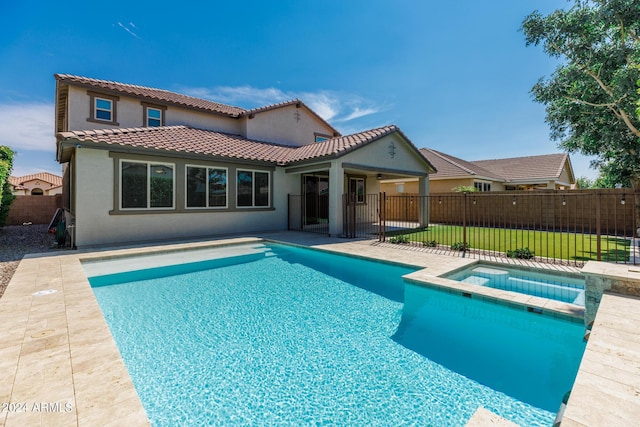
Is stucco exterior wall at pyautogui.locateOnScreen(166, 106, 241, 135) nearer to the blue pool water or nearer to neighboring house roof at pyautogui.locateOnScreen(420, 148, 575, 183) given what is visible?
the blue pool water

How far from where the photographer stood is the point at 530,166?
1173 inches

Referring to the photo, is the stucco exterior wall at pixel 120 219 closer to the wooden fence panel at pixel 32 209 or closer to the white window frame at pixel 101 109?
the white window frame at pixel 101 109

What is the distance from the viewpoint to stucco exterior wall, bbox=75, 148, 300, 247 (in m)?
10.7

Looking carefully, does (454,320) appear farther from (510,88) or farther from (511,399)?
(510,88)

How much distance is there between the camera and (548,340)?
4.48 meters

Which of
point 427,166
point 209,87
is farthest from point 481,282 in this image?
point 209,87

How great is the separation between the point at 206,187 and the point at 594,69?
16873 millimetres

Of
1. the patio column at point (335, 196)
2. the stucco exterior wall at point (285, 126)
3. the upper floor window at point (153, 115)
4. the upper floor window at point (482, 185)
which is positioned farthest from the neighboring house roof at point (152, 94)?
the upper floor window at point (482, 185)

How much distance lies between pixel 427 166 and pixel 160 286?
16.2m

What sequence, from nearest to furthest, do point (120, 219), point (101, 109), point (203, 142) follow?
point (120, 219)
point (203, 142)
point (101, 109)

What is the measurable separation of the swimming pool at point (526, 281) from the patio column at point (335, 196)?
21.6 ft

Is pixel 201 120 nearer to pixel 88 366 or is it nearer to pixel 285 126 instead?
pixel 285 126

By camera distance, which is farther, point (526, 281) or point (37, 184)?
point (37, 184)

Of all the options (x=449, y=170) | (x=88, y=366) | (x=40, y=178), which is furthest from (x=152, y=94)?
(x=40, y=178)
